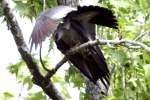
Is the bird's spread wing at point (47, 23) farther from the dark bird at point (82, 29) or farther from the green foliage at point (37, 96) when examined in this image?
the green foliage at point (37, 96)

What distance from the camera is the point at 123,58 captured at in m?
1.87

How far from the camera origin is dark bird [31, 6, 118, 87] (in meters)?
1.87

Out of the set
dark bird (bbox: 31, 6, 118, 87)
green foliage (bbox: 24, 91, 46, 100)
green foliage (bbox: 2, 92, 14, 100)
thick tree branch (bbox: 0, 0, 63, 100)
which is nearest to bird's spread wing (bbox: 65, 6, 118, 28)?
dark bird (bbox: 31, 6, 118, 87)

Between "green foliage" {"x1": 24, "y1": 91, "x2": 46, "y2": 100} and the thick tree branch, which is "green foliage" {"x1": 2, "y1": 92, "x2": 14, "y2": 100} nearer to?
"green foliage" {"x1": 24, "y1": 91, "x2": 46, "y2": 100}

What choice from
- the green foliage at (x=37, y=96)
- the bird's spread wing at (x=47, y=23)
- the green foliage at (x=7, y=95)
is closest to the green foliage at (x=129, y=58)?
the bird's spread wing at (x=47, y=23)

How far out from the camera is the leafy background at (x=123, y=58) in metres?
1.88

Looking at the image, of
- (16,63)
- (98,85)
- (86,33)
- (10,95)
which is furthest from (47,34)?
(10,95)

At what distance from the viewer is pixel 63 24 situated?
2.02 metres

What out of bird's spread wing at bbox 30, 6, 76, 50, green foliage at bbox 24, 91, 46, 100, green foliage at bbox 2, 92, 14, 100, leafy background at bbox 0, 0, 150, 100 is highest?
bird's spread wing at bbox 30, 6, 76, 50

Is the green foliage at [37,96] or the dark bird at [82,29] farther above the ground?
the dark bird at [82,29]

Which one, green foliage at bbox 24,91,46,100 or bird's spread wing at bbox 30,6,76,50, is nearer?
bird's spread wing at bbox 30,6,76,50

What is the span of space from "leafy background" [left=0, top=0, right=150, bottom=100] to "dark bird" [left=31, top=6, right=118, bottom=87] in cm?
6

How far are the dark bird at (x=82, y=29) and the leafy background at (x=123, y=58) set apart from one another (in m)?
0.06

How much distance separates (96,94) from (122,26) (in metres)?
0.56
